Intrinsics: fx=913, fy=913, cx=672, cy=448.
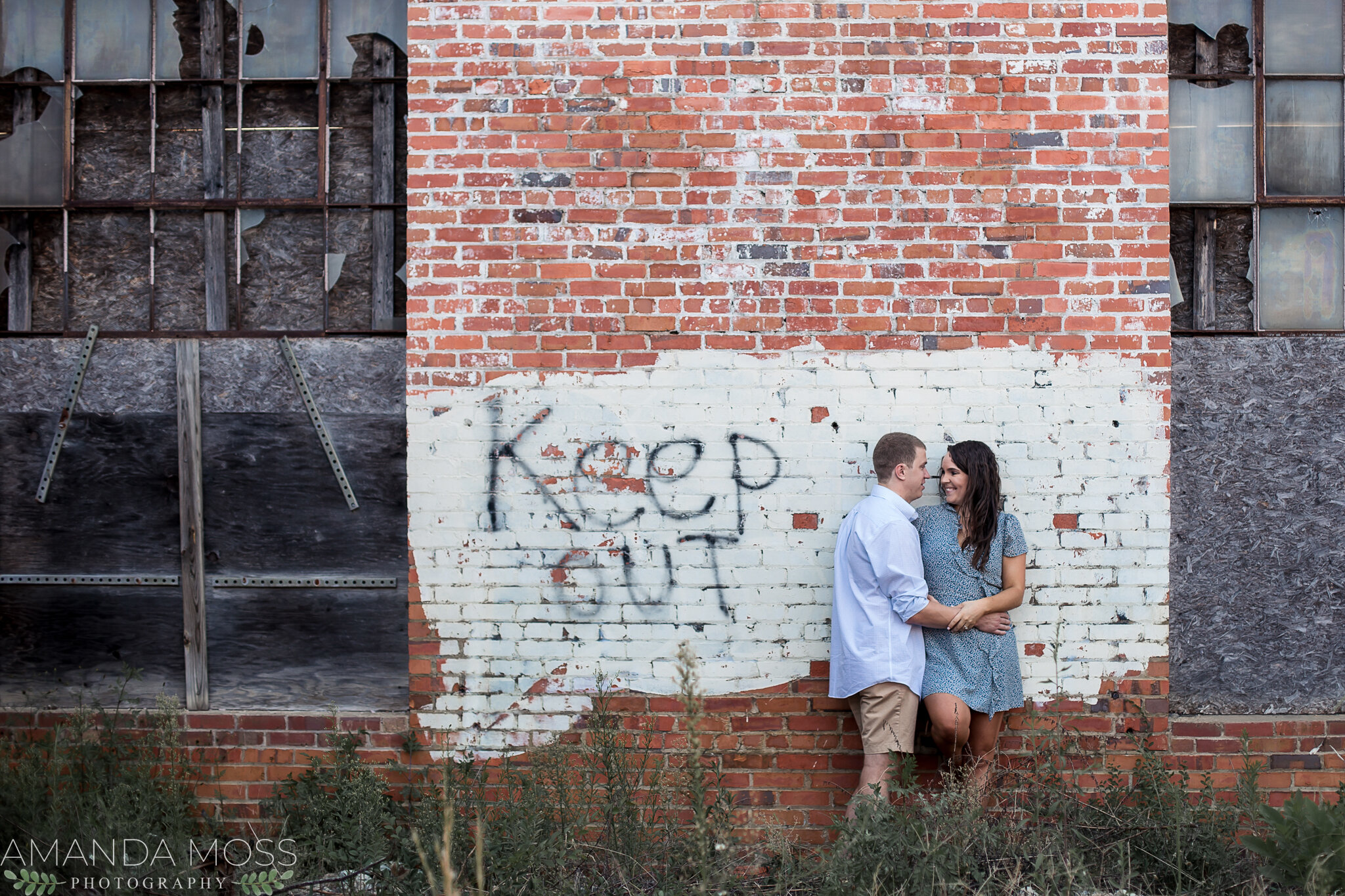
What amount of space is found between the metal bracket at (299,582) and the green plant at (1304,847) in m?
3.67

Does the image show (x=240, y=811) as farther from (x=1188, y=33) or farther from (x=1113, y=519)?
(x=1188, y=33)

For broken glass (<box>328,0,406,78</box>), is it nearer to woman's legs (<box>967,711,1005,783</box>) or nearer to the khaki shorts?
the khaki shorts

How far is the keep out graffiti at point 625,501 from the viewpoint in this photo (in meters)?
4.06

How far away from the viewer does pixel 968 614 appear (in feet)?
12.5

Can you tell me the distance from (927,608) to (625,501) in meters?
1.37

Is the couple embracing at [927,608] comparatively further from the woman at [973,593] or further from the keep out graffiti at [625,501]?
the keep out graffiti at [625,501]

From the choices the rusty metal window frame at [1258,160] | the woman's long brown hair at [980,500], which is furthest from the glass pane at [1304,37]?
the woman's long brown hair at [980,500]

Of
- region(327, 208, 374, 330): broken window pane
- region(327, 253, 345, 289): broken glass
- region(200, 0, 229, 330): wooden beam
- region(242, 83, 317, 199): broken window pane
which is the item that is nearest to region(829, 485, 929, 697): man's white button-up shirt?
region(327, 208, 374, 330): broken window pane

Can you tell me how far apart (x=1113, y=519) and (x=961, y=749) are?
3.96ft

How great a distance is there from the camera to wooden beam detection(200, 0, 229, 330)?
448 cm

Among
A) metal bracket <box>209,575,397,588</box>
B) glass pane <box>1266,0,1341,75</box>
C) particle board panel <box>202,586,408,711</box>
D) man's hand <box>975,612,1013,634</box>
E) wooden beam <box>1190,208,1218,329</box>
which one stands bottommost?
particle board panel <box>202,586,408,711</box>

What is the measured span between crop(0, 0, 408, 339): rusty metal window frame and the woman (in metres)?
2.69

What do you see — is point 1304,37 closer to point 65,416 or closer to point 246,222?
point 246,222

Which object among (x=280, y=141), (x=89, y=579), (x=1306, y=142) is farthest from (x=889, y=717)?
(x=280, y=141)
